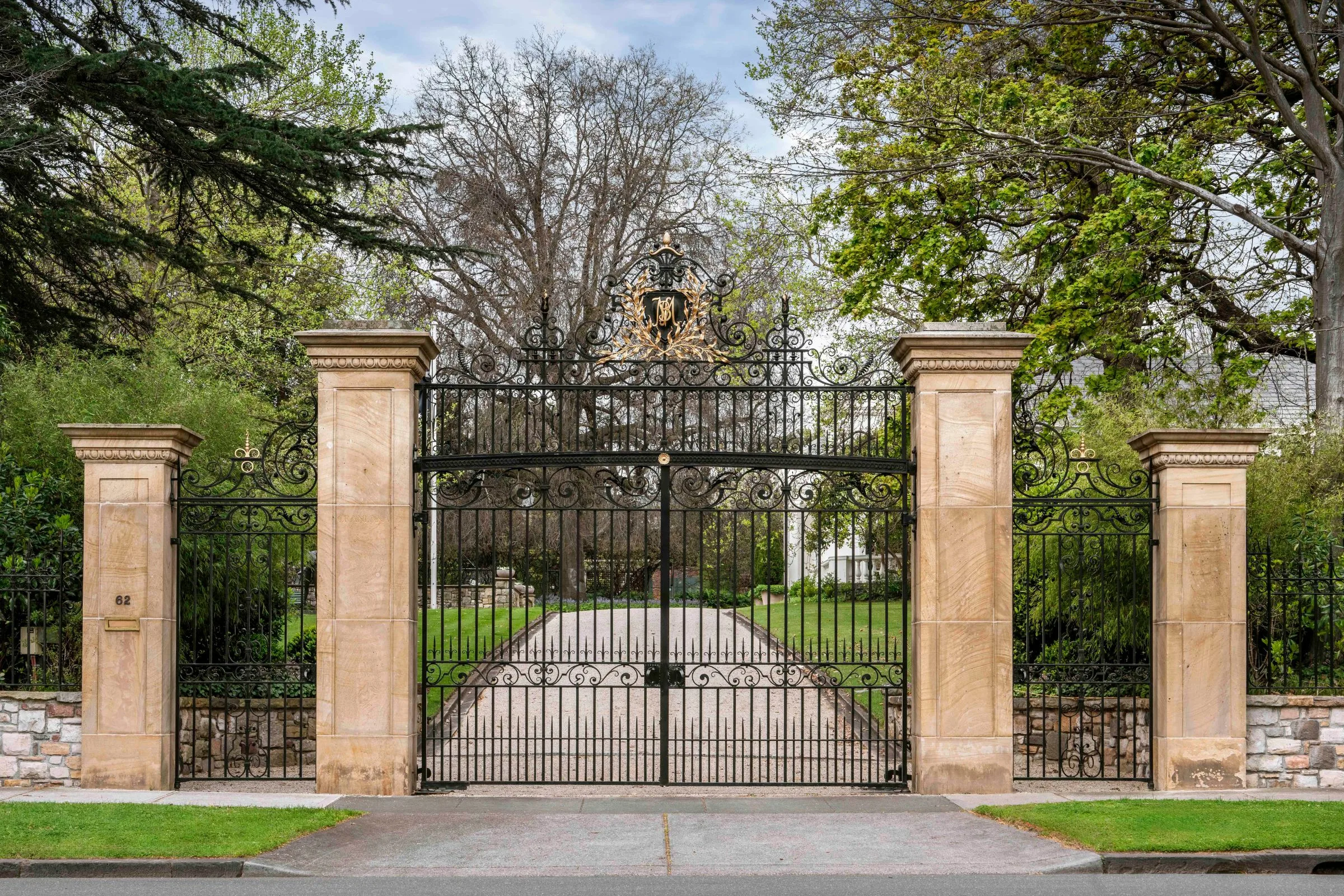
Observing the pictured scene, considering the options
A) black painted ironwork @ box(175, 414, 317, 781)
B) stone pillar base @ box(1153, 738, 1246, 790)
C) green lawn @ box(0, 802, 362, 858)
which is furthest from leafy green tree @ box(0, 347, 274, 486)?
stone pillar base @ box(1153, 738, 1246, 790)

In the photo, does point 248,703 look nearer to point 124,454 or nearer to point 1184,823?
point 124,454

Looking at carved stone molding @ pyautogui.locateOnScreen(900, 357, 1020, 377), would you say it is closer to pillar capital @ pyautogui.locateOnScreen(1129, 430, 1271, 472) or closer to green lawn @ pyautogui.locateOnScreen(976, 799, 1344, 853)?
pillar capital @ pyautogui.locateOnScreen(1129, 430, 1271, 472)

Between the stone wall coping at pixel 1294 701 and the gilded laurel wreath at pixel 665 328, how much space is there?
5.29 metres

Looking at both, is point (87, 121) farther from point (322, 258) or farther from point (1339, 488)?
point (1339, 488)

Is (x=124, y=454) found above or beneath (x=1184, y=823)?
above

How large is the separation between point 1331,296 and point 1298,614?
582cm

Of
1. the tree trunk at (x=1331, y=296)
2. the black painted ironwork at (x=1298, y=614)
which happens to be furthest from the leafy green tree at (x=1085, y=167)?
the black painted ironwork at (x=1298, y=614)

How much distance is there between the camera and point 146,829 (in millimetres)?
8805

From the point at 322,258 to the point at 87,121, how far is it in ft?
18.4

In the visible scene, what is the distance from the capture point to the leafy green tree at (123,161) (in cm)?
1438

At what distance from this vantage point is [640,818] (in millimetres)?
9711

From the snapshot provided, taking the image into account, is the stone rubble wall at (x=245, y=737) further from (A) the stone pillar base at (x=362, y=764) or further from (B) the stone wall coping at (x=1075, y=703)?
(B) the stone wall coping at (x=1075, y=703)

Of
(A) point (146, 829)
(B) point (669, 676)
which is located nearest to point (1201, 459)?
(B) point (669, 676)

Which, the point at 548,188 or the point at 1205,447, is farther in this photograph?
the point at 548,188
